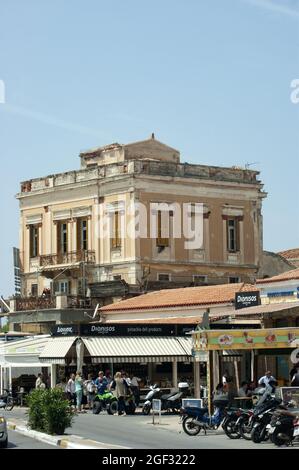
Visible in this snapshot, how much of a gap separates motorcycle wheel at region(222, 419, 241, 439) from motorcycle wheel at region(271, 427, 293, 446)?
2.86m

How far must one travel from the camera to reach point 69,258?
229 ft

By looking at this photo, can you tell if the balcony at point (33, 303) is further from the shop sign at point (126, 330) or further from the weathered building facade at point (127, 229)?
the shop sign at point (126, 330)

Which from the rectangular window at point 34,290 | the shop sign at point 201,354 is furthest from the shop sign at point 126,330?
the rectangular window at point 34,290

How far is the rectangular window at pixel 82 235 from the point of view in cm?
6956

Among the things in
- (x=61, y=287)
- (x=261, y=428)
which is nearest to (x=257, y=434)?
(x=261, y=428)

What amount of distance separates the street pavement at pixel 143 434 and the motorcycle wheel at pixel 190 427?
17cm

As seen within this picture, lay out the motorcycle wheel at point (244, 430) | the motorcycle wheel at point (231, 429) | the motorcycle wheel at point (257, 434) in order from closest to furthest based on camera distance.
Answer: the motorcycle wheel at point (257, 434) < the motorcycle wheel at point (244, 430) < the motorcycle wheel at point (231, 429)

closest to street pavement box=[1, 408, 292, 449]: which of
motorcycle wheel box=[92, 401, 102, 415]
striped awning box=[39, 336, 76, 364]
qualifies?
motorcycle wheel box=[92, 401, 102, 415]

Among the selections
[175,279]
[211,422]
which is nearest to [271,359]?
[211,422]

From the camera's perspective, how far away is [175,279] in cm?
6762

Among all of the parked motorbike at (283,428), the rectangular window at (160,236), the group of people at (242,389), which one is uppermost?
the rectangular window at (160,236)

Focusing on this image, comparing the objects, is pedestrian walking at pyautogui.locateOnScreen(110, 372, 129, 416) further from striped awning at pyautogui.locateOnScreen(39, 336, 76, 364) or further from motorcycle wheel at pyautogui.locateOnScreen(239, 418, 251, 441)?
motorcycle wheel at pyautogui.locateOnScreen(239, 418, 251, 441)
